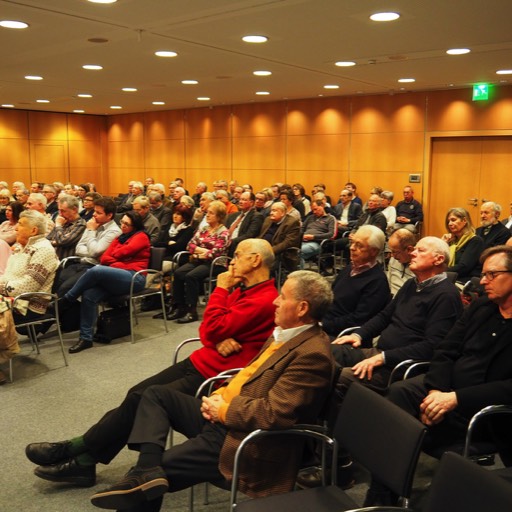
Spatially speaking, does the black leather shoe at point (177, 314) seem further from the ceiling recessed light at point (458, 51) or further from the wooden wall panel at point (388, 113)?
the wooden wall panel at point (388, 113)

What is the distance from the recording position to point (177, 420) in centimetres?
259

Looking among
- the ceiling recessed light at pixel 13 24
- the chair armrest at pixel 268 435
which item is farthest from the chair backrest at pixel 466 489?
the ceiling recessed light at pixel 13 24

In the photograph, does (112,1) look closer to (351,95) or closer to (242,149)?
(351,95)

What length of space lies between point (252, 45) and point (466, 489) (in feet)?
17.6

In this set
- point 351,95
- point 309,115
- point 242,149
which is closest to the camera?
point 351,95

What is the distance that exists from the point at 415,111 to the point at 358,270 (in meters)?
7.71

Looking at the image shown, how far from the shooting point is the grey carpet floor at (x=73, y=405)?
2.90 meters

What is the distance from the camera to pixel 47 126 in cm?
1552

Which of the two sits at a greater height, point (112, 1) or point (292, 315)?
point (112, 1)

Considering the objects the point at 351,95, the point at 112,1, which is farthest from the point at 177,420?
the point at 351,95

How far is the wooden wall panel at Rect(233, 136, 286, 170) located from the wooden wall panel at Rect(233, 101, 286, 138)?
0.43 ft

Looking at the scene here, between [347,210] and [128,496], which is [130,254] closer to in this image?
[128,496]

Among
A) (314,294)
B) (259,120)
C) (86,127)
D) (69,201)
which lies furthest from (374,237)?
(86,127)

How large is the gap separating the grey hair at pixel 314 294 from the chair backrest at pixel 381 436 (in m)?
0.39
